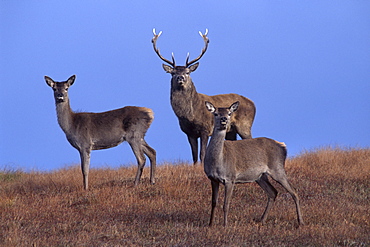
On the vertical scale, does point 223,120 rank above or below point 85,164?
above

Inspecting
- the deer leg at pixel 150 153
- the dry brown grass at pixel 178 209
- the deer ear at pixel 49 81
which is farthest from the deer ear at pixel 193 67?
the deer ear at pixel 49 81

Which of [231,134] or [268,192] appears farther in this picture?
[231,134]

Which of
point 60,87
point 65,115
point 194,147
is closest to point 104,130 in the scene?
point 65,115

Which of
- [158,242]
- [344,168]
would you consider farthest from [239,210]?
[344,168]

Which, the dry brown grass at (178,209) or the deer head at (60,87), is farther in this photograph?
the deer head at (60,87)

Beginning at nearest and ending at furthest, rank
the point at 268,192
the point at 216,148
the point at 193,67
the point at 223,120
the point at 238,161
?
the point at 223,120 < the point at 216,148 < the point at 238,161 < the point at 268,192 < the point at 193,67

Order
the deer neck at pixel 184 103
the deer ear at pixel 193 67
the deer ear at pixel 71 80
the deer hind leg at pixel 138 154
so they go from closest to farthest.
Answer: the deer hind leg at pixel 138 154 → the deer ear at pixel 71 80 → the deer neck at pixel 184 103 → the deer ear at pixel 193 67

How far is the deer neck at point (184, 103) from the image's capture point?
15156mm

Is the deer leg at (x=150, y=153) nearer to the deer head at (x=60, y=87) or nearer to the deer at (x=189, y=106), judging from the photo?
the deer at (x=189, y=106)

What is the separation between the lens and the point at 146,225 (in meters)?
9.83

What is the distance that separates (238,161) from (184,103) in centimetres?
580

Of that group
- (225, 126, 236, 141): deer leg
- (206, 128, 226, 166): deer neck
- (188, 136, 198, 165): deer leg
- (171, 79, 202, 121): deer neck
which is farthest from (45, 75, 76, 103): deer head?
(206, 128, 226, 166): deer neck

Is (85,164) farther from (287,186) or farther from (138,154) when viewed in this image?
(287,186)

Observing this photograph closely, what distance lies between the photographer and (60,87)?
44.7 feet
